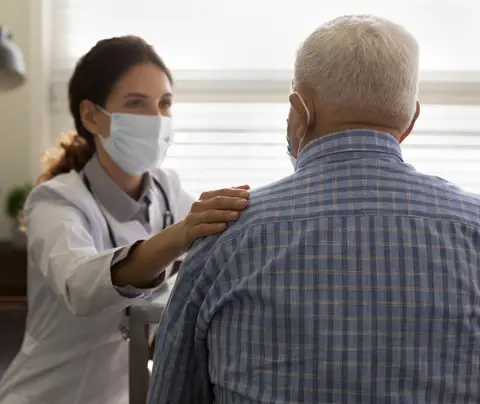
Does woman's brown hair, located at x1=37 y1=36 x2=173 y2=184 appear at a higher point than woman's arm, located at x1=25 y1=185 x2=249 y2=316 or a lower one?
higher

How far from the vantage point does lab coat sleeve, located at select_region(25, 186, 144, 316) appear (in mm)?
1306

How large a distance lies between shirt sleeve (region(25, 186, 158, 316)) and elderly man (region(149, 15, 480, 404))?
0.36m

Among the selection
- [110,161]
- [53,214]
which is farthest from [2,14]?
[53,214]

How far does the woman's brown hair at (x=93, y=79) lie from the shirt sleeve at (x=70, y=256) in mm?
233

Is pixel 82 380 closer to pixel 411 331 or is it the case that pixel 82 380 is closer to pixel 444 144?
pixel 411 331

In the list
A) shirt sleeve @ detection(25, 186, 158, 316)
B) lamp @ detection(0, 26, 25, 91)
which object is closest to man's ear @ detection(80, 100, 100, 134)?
shirt sleeve @ detection(25, 186, 158, 316)

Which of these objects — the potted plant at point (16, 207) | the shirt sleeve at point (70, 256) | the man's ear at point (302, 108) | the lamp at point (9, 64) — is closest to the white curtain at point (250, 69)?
the lamp at point (9, 64)

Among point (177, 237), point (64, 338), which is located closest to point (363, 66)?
point (177, 237)

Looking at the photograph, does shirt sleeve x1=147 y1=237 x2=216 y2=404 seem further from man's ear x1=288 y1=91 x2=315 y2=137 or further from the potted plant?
the potted plant

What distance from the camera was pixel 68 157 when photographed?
1.86 m

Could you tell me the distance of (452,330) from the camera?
86 cm

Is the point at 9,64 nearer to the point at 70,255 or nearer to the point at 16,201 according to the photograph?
the point at 16,201

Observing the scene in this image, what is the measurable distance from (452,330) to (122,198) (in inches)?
41.7

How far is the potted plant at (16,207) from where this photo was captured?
284cm
